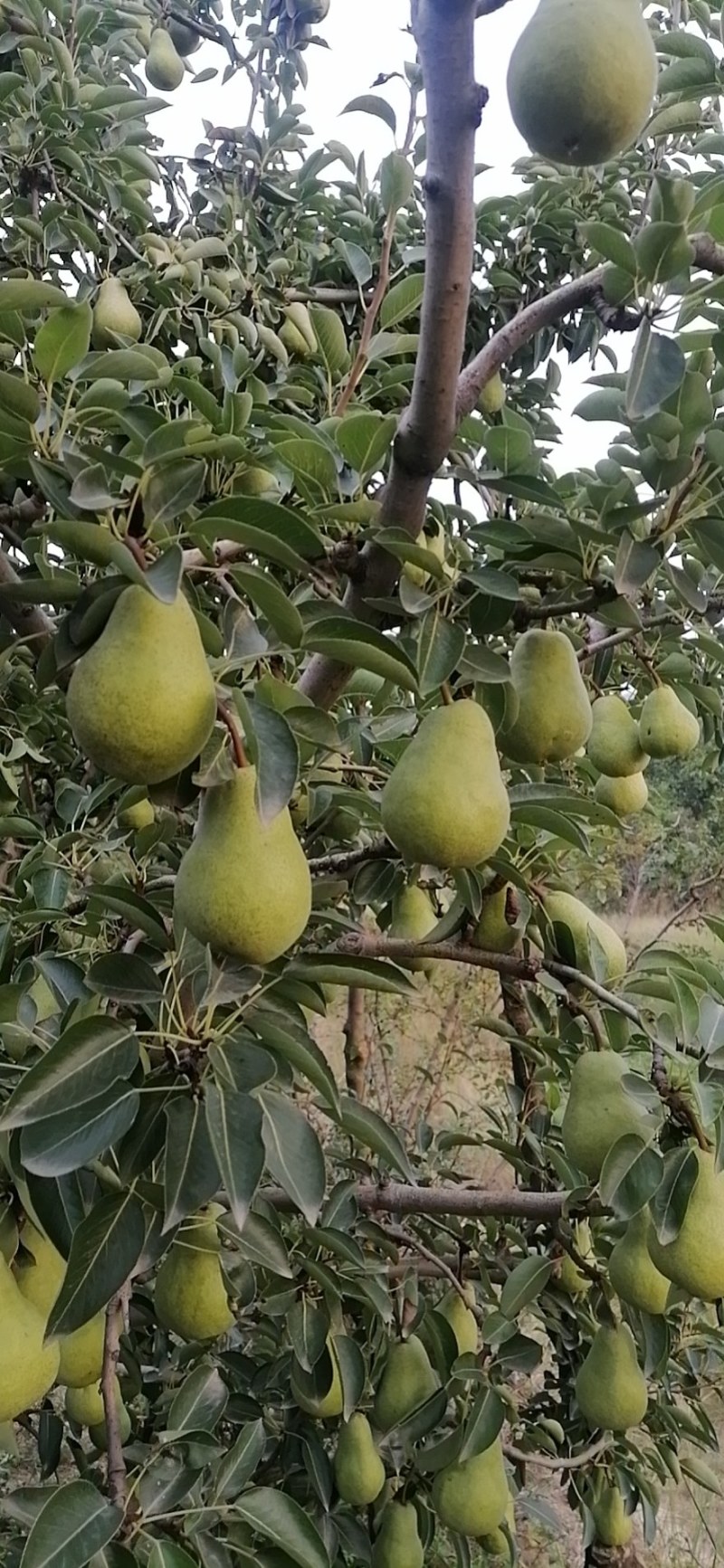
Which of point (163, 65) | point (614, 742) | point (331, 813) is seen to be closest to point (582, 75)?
point (331, 813)

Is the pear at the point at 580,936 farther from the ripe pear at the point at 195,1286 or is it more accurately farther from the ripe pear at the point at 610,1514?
the ripe pear at the point at 610,1514

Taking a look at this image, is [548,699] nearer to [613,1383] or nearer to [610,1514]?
[613,1383]

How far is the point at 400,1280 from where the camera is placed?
158 cm

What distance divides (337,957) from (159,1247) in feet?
0.85

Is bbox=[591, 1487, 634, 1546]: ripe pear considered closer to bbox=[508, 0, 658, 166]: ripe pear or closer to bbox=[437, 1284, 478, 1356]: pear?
bbox=[437, 1284, 478, 1356]: pear

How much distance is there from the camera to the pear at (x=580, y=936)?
1121mm

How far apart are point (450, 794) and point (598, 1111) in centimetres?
40

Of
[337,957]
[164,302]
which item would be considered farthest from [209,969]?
[164,302]

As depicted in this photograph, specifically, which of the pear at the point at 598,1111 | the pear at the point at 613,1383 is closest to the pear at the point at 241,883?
the pear at the point at 598,1111

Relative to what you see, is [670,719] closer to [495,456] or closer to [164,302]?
[495,456]

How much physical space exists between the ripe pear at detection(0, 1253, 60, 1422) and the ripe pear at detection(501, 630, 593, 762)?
0.58 m

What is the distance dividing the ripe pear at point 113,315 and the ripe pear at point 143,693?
1.02 metres

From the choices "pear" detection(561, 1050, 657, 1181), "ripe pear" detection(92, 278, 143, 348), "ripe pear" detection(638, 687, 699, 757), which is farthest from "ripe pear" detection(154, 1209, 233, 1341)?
"ripe pear" detection(92, 278, 143, 348)

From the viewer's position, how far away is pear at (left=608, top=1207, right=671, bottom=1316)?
1017mm
